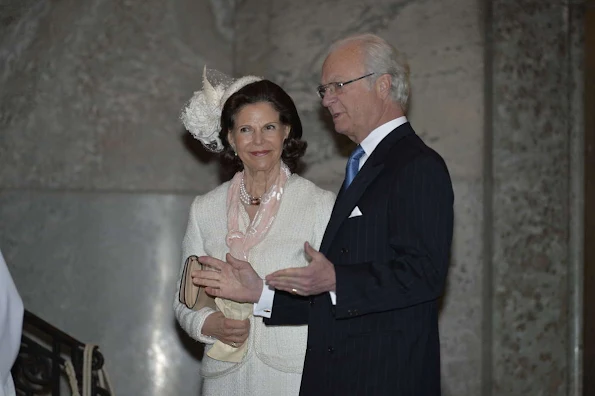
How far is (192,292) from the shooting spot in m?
3.44

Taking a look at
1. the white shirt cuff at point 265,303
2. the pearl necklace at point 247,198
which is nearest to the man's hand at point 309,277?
the white shirt cuff at point 265,303

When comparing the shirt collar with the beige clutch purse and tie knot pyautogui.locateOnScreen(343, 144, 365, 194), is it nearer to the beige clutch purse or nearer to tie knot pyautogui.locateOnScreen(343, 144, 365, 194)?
tie knot pyautogui.locateOnScreen(343, 144, 365, 194)

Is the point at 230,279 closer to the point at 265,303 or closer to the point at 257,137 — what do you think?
the point at 265,303

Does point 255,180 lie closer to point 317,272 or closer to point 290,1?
point 317,272

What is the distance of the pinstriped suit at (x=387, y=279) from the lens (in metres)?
2.67

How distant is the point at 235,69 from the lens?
5691 millimetres

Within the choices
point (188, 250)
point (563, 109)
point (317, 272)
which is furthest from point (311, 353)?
point (563, 109)

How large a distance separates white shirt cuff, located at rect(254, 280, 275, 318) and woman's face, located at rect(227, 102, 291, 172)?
689 mm

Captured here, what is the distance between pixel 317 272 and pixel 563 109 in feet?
9.69

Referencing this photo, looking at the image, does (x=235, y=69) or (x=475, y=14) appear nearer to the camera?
(x=475, y=14)

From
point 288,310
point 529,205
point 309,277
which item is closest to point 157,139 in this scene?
point 529,205

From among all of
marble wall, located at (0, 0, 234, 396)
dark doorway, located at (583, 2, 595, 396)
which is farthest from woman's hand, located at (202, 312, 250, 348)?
dark doorway, located at (583, 2, 595, 396)

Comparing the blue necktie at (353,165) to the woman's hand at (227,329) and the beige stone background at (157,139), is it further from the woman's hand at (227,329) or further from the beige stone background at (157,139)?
the beige stone background at (157,139)

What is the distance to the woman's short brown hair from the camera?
370 cm
